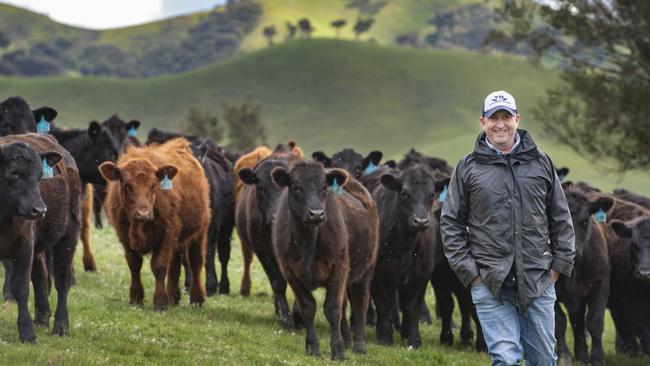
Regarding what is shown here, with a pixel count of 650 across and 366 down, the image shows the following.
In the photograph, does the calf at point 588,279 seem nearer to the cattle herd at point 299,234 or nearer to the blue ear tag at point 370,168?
the cattle herd at point 299,234

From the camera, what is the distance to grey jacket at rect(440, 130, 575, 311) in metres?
7.08

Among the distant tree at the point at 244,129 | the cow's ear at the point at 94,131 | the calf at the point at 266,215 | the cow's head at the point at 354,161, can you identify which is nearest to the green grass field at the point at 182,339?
the calf at the point at 266,215

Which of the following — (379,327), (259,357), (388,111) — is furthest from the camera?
(388,111)

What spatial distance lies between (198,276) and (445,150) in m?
85.3

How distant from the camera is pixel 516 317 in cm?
720

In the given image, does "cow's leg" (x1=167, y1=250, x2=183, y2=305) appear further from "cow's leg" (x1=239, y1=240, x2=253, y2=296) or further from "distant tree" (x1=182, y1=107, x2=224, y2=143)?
"distant tree" (x1=182, y1=107, x2=224, y2=143)

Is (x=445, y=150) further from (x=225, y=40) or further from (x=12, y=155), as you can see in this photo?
(x=225, y=40)

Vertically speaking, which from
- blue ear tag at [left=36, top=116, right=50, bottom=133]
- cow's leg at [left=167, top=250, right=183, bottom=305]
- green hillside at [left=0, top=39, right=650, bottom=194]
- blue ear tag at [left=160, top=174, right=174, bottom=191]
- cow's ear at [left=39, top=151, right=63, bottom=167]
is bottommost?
cow's leg at [left=167, top=250, right=183, bottom=305]

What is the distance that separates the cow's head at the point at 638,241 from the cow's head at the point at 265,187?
15.3 feet

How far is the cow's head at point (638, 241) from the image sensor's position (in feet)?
41.1

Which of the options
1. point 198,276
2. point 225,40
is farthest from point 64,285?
point 225,40

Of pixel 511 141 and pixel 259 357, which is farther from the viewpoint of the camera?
pixel 259 357

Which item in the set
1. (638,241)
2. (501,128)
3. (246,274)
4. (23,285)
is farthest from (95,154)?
(501,128)

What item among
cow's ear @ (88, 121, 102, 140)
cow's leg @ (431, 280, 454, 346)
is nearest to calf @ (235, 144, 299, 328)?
cow's leg @ (431, 280, 454, 346)
